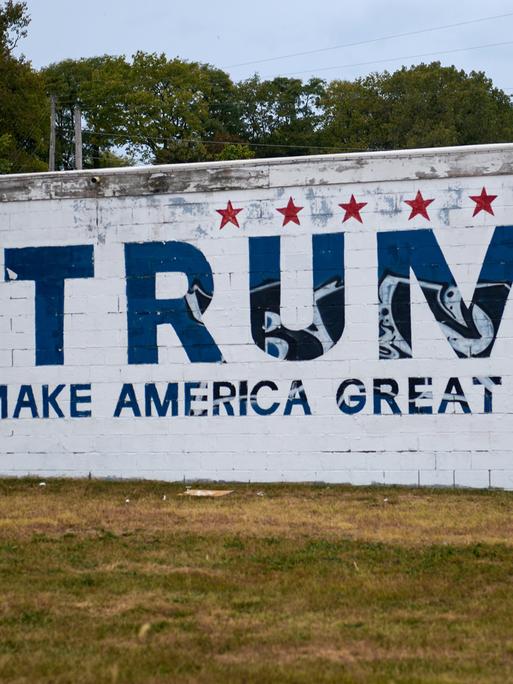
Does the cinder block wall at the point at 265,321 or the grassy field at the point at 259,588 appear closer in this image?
the grassy field at the point at 259,588

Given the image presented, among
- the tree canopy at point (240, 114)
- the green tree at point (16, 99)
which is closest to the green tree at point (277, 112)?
the tree canopy at point (240, 114)

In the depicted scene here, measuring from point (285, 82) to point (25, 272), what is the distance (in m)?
52.8

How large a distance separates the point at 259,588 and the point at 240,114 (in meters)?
58.4

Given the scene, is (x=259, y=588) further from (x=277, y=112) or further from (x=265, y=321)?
(x=277, y=112)

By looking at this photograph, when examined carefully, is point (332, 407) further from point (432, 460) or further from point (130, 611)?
point (130, 611)

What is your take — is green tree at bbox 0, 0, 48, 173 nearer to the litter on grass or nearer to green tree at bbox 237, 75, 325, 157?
green tree at bbox 237, 75, 325, 157

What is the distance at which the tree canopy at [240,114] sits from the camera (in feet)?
191

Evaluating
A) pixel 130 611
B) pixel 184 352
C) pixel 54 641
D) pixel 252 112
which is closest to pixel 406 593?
pixel 130 611

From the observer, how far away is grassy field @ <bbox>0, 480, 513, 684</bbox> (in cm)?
736

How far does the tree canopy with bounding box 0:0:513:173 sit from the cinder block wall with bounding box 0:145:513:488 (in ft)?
125

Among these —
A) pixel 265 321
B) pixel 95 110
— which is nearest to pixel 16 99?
pixel 95 110

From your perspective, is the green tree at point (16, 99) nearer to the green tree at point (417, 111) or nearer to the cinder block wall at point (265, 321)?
the green tree at point (417, 111)

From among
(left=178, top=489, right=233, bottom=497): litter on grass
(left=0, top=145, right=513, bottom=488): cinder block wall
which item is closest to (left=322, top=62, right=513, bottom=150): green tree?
(left=0, top=145, right=513, bottom=488): cinder block wall

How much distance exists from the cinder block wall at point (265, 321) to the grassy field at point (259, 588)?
1114 mm
